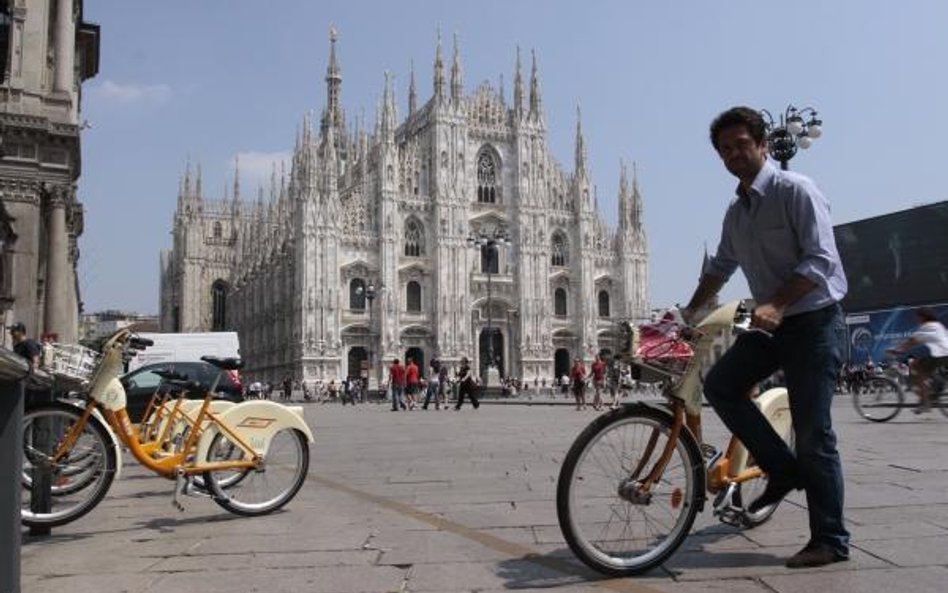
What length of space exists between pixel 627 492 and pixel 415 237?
4651cm

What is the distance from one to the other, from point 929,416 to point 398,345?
36840 millimetres

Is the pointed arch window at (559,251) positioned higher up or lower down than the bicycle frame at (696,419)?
higher up

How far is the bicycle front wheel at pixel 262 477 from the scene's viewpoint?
4.88 metres

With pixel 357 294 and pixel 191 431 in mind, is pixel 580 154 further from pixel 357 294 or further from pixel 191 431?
pixel 191 431

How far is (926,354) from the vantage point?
10.5m

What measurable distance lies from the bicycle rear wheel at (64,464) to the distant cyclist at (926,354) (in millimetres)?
9347

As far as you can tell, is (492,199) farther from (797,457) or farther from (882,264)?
(797,457)

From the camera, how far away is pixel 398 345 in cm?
4731

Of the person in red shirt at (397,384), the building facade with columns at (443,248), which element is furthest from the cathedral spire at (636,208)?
the person in red shirt at (397,384)

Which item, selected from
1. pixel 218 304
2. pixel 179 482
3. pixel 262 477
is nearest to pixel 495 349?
pixel 218 304

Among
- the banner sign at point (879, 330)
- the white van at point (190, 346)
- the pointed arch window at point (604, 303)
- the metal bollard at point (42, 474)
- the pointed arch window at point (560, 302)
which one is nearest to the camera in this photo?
the metal bollard at point (42, 474)

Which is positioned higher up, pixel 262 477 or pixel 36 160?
pixel 36 160

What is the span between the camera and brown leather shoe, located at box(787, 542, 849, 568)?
3.19 m

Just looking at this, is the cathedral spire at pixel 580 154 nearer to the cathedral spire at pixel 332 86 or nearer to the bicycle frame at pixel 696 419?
the cathedral spire at pixel 332 86
